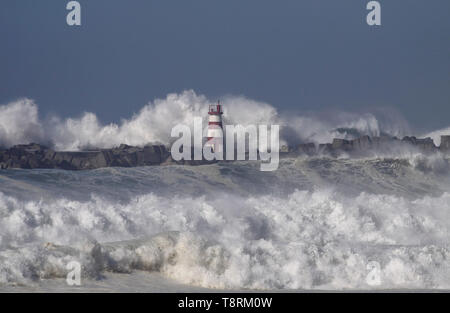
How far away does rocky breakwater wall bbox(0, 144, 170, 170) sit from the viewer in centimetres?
4746

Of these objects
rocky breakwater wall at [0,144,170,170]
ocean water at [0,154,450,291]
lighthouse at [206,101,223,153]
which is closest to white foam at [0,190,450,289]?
ocean water at [0,154,450,291]

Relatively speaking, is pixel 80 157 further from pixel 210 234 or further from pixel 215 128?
pixel 210 234

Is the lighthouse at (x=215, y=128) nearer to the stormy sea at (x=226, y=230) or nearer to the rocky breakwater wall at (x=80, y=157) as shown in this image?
the rocky breakwater wall at (x=80, y=157)

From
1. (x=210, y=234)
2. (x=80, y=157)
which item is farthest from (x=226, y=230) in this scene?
(x=80, y=157)

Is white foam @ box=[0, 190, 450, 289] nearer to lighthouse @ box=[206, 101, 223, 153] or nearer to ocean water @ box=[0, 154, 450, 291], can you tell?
ocean water @ box=[0, 154, 450, 291]

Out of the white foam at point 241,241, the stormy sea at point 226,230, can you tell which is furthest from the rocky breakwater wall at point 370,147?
the white foam at point 241,241

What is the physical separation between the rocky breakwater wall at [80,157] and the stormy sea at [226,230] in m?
7.11

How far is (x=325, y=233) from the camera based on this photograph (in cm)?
2592

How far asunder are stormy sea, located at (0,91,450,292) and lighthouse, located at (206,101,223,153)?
1147cm

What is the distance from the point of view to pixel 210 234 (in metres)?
22.8

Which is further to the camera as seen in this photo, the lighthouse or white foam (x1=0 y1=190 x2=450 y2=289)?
the lighthouse

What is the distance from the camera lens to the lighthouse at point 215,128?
59.2 metres

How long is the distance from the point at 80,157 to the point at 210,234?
3037cm
